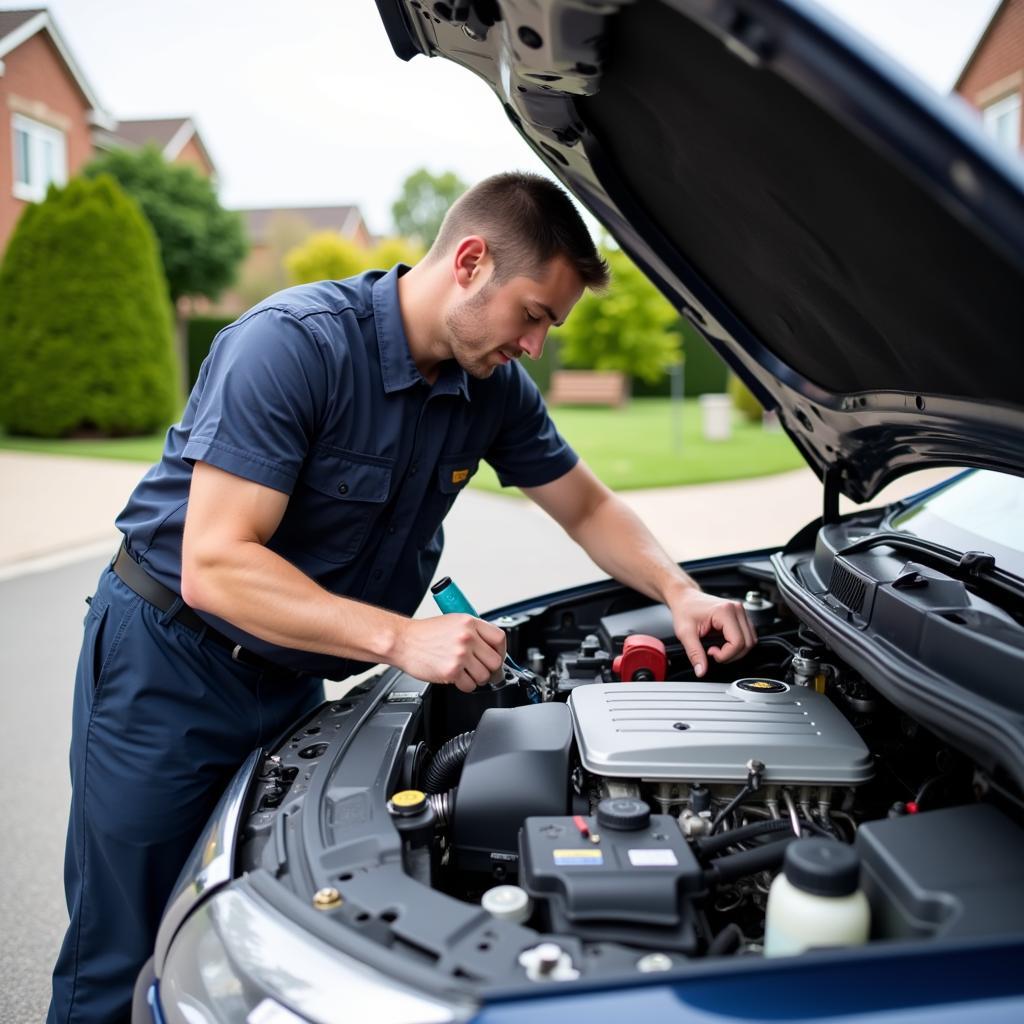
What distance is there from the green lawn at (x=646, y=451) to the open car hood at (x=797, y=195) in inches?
244

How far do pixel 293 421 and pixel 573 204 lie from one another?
75 cm

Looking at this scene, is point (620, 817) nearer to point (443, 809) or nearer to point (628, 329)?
point (443, 809)

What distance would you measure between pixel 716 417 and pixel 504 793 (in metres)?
14.1

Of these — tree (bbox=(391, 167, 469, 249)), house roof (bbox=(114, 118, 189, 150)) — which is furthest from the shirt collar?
tree (bbox=(391, 167, 469, 249))

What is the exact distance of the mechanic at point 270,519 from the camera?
1.74 metres

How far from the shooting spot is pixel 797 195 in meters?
1.36

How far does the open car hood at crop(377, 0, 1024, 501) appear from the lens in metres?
0.92

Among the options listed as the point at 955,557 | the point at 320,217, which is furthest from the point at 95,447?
the point at 320,217

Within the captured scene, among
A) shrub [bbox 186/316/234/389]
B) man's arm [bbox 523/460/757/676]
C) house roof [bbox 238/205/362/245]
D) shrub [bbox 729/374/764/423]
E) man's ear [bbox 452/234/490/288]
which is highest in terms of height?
man's ear [bbox 452/234/490/288]

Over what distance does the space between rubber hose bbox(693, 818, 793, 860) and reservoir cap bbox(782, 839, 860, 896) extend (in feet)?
0.70

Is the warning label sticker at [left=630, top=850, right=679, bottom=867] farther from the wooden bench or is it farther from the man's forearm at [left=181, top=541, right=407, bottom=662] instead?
the wooden bench

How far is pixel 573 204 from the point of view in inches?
75.2

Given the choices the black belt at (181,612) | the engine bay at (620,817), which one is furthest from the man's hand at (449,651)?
the black belt at (181,612)

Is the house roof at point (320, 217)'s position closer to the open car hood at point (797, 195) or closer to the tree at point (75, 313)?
the tree at point (75, 313)
